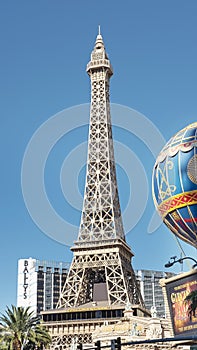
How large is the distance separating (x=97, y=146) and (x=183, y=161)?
6358 centimetres

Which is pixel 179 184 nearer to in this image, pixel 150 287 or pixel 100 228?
pixel 100 228

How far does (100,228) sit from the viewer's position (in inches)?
3538

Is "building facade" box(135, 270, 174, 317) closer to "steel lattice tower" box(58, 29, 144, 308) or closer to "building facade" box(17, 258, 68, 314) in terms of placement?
"building facade" box(17, 258, 68, 314)

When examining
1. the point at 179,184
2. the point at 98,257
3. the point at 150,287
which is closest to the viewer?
the point at 179,184

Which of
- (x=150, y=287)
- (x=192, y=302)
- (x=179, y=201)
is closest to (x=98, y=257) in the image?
(x=192, y=302)

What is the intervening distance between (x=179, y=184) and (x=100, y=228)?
180ft

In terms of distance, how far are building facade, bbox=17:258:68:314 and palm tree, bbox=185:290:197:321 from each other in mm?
123142

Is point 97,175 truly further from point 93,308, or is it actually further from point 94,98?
point 93,308

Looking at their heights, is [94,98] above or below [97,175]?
above

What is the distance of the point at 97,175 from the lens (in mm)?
95750

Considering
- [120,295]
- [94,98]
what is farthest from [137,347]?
[94,98]

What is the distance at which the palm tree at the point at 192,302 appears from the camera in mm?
34594

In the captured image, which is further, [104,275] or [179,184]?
[104,275]

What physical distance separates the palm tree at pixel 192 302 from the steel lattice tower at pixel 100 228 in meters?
41.9
